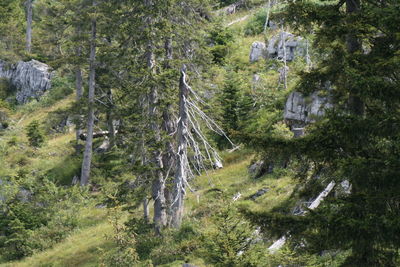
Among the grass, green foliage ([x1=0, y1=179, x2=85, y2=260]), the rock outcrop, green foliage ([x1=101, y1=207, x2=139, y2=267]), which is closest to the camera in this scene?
green foliage ([x1=101, y1=207, x2=139, y2=267])

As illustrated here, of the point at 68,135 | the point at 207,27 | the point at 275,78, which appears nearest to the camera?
the point at 207,27

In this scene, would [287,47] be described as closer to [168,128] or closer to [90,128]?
[90,128]

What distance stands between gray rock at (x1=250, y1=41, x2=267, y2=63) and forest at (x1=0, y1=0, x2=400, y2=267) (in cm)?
11

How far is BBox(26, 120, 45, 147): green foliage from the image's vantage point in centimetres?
3475

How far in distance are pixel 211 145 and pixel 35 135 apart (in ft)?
58.7

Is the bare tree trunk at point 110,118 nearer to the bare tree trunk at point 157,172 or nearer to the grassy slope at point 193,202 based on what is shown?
the grassy slope at point 193,202

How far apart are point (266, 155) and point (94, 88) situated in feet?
80.1

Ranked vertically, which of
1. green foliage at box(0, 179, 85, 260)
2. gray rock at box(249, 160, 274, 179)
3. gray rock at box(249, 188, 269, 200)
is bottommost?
green foliage at box(0, 179, 85, 260)

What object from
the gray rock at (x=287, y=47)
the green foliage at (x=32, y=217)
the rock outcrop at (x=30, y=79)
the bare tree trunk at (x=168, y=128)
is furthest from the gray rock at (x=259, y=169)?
the rock outcrop at (x=30, y=79)

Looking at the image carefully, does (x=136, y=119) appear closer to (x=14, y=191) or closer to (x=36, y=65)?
(x=14, y=191)

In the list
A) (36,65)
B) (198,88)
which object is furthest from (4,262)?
(36,65)

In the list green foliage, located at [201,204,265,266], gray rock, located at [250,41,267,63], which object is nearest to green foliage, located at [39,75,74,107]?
gray rock, located at [250,41,267,63]

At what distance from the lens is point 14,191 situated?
77.7 ft

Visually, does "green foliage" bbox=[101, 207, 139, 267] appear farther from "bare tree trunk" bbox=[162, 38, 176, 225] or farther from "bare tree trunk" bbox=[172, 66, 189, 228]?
"bare tree trunk" bbox=[162, 38, 176, 225]
